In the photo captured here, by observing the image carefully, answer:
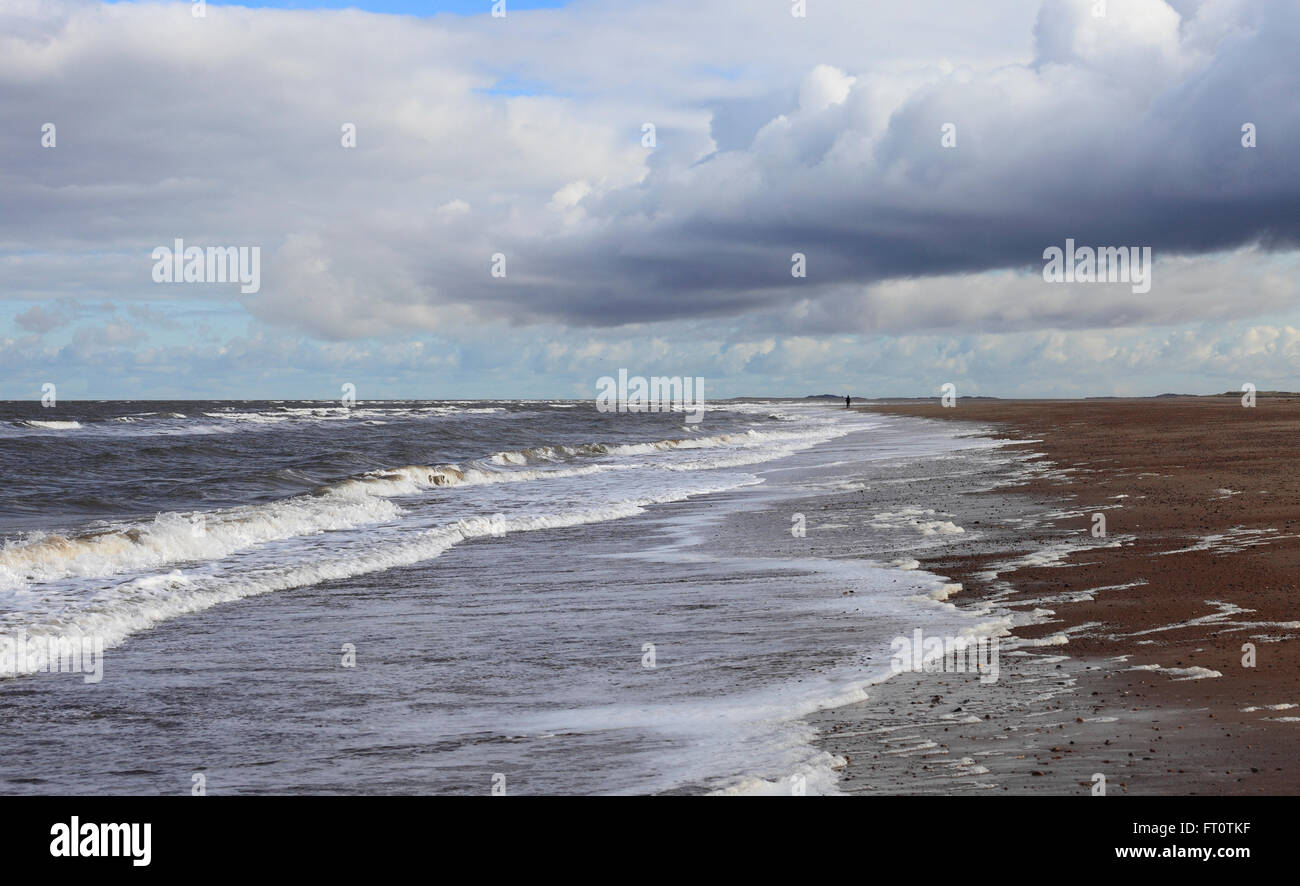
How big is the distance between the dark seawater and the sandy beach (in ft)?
2.03

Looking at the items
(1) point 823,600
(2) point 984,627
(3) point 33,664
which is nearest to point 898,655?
(2) point 984,627

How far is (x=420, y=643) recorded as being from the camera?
9531mm

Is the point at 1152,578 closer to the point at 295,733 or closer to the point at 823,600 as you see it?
the point at 823,600

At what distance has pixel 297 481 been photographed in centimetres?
2744

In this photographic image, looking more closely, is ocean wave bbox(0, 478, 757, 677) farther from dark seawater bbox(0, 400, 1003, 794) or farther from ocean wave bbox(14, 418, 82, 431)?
ocean wave bbox(14, 418, 82, 431)

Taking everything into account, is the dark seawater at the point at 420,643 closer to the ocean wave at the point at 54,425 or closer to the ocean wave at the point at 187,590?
the ocean wave at the point at 187,590

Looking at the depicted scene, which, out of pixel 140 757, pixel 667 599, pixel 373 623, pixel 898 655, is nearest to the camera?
pixel 140 757

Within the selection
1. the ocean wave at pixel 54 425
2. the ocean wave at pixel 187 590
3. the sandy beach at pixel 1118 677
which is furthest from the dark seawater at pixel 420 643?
the ocean wave at pixel 54 425

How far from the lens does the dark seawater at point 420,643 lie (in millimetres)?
6180

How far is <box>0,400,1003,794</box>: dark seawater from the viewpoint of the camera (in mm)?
6180

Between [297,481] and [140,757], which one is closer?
[140,757]

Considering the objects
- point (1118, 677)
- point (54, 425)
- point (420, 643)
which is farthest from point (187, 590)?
point (54, 425)
